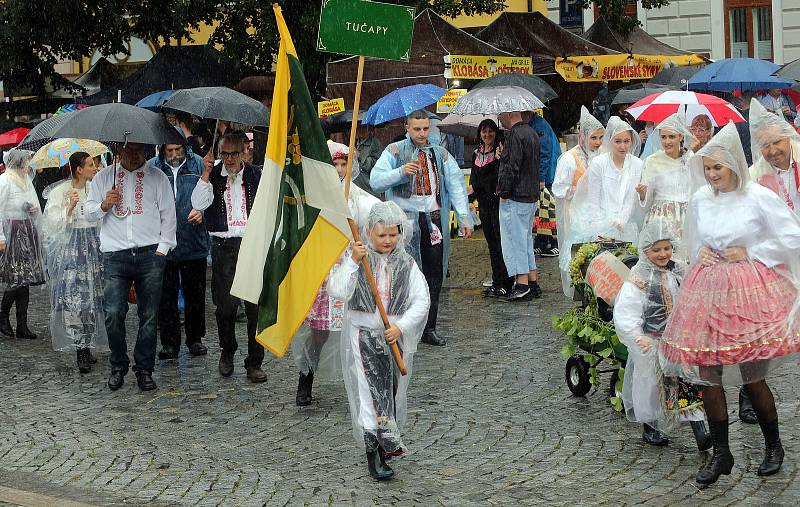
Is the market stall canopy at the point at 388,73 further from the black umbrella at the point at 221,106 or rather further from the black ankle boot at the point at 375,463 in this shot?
the black ankle boot at the point at 375,463

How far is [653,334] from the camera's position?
693 cm

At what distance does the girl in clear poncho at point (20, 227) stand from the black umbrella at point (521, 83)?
4903 mm

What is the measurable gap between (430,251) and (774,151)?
3619mm

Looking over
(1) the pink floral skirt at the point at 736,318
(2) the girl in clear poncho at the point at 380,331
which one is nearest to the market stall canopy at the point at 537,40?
(2) the girl in clear poncho at the point at 380,331

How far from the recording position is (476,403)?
820 cm

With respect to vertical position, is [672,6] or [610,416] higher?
[672,6]

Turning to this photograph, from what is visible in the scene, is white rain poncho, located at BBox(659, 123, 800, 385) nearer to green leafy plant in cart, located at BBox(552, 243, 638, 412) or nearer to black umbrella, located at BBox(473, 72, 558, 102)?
green leafy plant in cart, located at BBox(552, 243, 638, 412)

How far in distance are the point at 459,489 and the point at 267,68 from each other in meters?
14.8

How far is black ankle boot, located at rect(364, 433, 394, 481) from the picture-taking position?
259 inches

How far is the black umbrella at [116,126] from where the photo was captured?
27.9ft

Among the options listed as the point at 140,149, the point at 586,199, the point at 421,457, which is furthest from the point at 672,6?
the point at 421,457

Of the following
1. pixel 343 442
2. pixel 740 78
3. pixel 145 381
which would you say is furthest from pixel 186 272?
pixel 740 78

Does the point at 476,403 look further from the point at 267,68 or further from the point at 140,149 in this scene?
the point at 267,68

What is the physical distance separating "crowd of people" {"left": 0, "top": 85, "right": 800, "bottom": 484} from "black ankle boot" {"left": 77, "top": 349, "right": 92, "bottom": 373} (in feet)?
0.04
